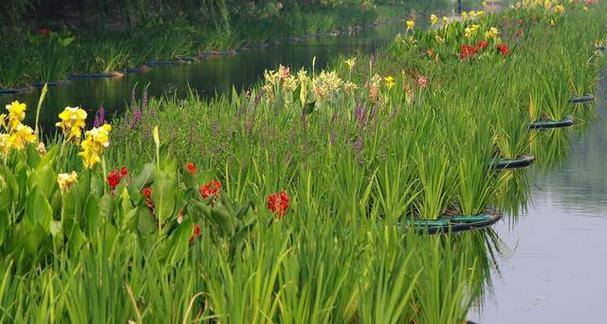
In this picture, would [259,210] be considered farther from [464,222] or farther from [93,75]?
[93,75]

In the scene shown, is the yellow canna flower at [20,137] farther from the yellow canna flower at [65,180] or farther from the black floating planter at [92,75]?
the black floating planter at [92,75]

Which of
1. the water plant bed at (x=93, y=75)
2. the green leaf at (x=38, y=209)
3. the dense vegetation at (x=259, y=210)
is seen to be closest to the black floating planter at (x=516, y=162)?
the dense vegetation at (x=259, y=210)

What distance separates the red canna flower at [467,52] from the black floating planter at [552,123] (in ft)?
9.96

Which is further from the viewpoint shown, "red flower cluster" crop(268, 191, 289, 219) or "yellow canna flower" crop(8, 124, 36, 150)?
"yellow canna flower" crop(8, 124, 36, 150)

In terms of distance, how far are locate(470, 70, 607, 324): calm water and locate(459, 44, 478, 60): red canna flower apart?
654cm

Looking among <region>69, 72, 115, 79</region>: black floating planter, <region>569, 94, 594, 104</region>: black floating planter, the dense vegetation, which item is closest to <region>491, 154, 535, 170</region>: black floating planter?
the dense vegetation

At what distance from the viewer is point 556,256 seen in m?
9.23

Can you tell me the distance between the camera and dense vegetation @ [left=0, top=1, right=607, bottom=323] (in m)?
5.80

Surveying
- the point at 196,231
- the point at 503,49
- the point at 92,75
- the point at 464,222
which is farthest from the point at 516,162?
the point at 92,75

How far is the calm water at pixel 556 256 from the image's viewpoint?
771 centimetres

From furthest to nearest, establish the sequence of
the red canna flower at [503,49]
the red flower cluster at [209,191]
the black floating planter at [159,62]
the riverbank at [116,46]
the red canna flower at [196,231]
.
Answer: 1. the black floating planter at [159,62]
2. the riverbank at [116,46]
3. the red canna flower at [503,49]
4. the red flower cluster at [209,191]
5. the red canna flower at [196,231]

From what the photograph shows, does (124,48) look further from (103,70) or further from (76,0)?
(76,0)

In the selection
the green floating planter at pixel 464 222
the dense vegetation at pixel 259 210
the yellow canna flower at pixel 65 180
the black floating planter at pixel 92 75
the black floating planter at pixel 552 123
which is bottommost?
the black floating planter at pixel 92 75

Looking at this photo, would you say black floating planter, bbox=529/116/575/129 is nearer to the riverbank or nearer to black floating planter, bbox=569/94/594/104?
black floating planter, bbox=569/94/594/104
